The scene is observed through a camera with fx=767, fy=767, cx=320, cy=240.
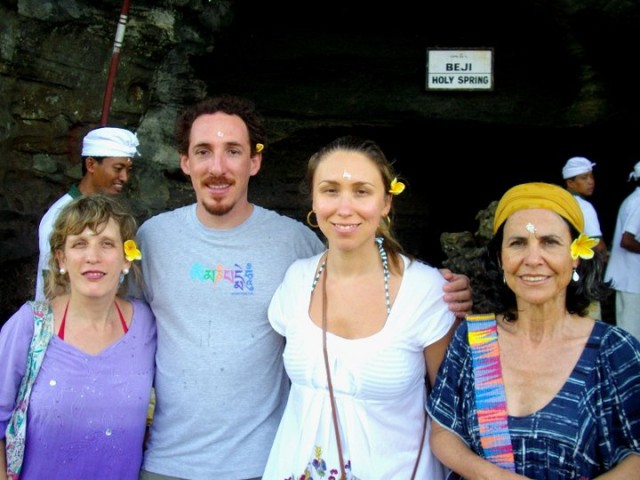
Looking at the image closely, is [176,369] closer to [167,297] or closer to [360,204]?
[167,297]

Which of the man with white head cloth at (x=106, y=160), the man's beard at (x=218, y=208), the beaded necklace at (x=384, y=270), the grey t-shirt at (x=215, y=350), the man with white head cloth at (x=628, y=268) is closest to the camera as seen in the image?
the beaded necklace at (x=384, y=270)

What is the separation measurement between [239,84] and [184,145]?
283cm

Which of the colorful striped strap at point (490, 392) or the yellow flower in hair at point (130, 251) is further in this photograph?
the yellow flower in hair at point (130, 251)

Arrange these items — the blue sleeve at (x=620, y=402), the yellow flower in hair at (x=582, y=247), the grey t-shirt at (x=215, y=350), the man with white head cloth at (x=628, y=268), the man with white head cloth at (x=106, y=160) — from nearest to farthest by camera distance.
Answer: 1. the blue sleeve at (x=620, y=402)
2. the yellow flower in hair at (x=582, y=247)
3. the grey t-shirt at (x=215, y=350)
4. the man with white head cloth at (x=106, y=160)
5. the man with white head cloth at (x=628, y=268)

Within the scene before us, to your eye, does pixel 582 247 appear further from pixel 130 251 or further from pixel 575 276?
pixel 130 251

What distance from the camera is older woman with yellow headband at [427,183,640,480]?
1937 mm

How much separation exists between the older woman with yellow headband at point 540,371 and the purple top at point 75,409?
3.05 feet

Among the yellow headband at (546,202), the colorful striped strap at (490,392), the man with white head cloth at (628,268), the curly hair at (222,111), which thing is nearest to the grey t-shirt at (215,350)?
the curly hair at (222,111)

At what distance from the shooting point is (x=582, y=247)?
211 centimetres

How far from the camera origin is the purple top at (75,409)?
2277 mm

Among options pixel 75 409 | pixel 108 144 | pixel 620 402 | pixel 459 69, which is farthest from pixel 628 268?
pixel 75 409

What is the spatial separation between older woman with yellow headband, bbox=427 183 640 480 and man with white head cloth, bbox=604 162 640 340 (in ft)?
11.1

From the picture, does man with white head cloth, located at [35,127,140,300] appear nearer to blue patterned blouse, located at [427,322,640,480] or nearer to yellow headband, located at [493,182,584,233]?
yellow headband, located at [493,182,584,233]

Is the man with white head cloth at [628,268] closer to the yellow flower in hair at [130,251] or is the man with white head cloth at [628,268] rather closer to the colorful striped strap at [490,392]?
the colorful striped strap at [490,392]
